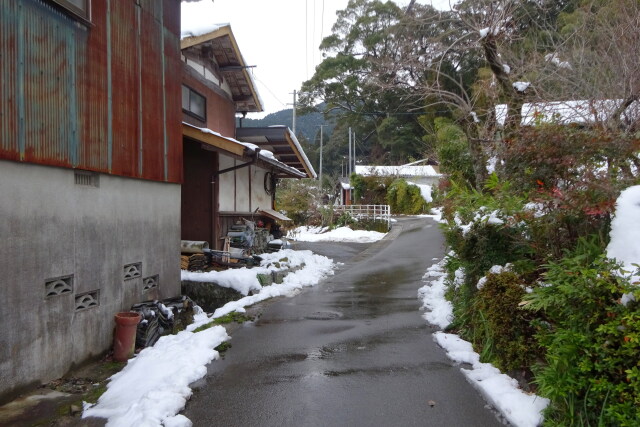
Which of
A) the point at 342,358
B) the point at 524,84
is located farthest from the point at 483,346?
the point at 524,84

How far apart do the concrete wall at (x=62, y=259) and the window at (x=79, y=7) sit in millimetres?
2024

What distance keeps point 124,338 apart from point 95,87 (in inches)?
137

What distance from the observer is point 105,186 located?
6180 millimetres

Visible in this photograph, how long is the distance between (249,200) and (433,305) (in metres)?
7.18

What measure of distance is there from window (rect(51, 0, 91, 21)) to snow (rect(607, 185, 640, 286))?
640 cm

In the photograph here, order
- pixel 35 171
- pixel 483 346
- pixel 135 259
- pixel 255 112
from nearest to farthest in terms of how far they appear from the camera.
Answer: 1. pixel 35 171
2. pixel 483 346
3. pixel 135 259
4. pixel 255 112

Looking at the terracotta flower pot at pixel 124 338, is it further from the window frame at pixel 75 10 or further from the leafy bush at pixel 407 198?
the leafy bush at pixel 407 198

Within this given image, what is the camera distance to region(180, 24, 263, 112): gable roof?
10.5m

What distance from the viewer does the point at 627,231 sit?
348 cm

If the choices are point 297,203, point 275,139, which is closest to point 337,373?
point 275,139

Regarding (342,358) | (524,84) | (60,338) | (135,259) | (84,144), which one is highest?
(524,84)

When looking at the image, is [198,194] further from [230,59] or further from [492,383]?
[492,383]

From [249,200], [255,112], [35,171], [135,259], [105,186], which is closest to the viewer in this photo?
[35,171]

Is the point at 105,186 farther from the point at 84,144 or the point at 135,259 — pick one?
the point at 135,259
